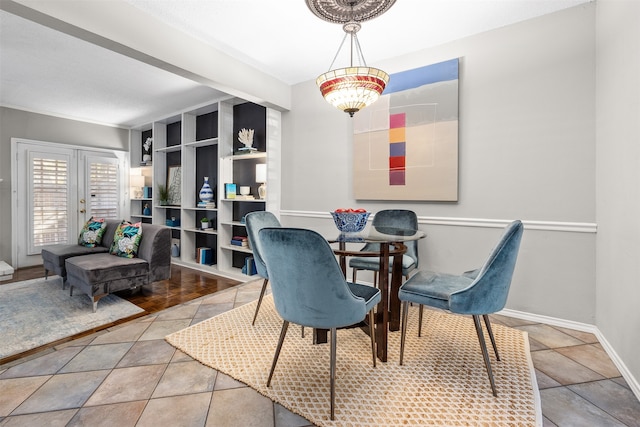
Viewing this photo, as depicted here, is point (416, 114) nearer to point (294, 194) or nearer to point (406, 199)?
point (406, 199)

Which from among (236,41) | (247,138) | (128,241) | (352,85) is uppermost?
(236,41)

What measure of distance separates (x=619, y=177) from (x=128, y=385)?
10.2 feet

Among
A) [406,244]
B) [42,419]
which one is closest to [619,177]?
[406,244]

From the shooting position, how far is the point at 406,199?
3.09 meters

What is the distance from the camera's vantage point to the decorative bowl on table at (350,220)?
216cm

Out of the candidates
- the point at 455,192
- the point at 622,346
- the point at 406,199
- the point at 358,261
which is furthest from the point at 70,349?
the point at 622,346

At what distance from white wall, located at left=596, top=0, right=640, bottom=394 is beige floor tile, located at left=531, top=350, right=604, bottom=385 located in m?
0.21

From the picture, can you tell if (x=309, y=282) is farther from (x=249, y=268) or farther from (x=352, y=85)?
(x=249, y=268)

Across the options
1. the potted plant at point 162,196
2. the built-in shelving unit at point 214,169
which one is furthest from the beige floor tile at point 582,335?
the potted plant at point 162,196

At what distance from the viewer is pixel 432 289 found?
1805 millimetres

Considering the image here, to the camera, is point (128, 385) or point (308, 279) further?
point (128, 385)

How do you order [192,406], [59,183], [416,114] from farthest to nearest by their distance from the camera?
[59,183]
[416,114]
[192,406]

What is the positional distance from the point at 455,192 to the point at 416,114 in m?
0.84

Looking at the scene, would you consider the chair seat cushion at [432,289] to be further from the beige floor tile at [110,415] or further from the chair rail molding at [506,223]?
the beige floor tile at [110,415]
